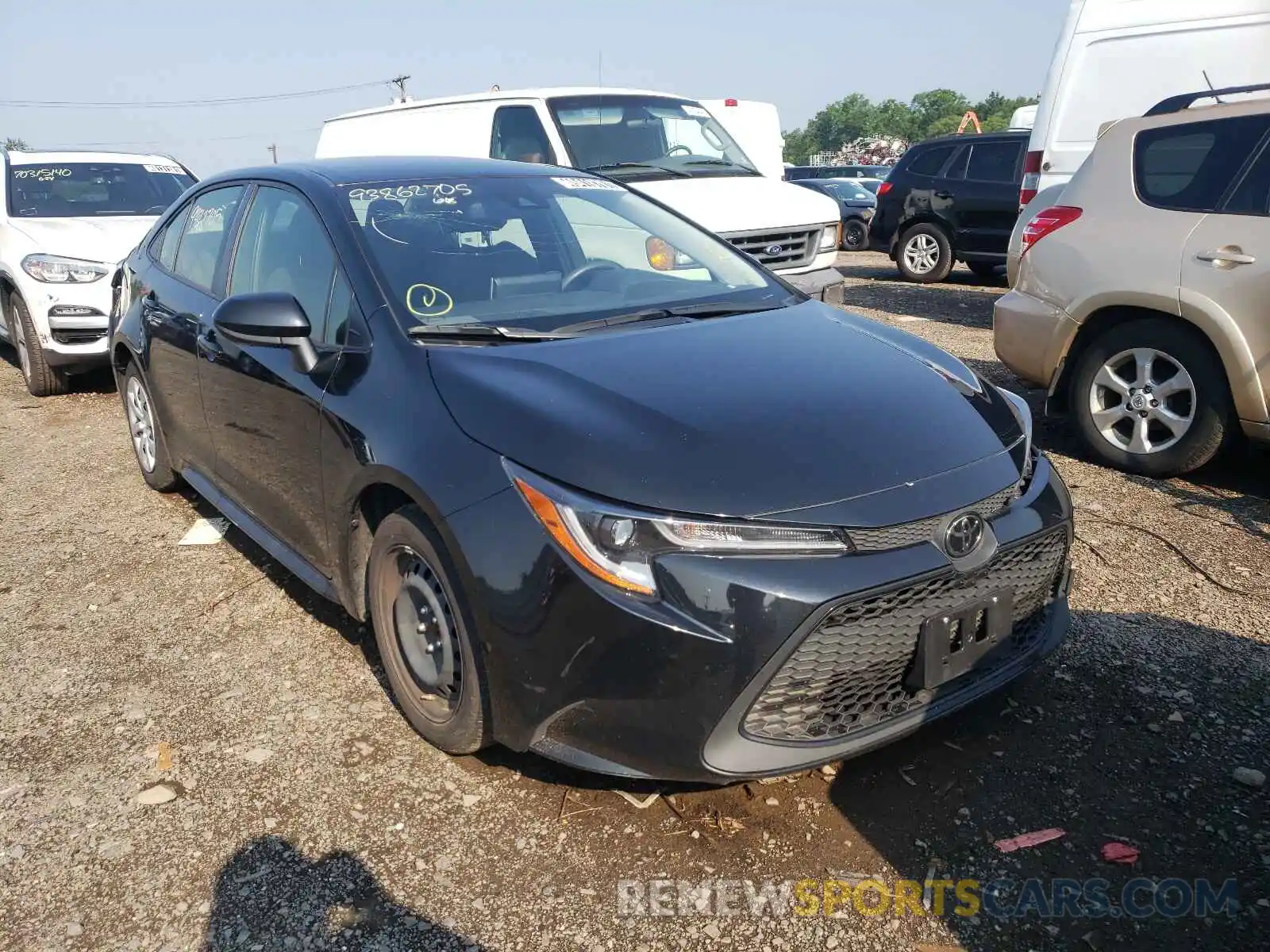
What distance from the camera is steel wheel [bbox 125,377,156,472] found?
191 inches

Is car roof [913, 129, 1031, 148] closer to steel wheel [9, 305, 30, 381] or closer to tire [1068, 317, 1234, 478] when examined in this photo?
tire [1068, 317, 1234, 478]

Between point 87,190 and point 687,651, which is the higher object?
point 687,651

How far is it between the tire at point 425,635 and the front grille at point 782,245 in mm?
4854

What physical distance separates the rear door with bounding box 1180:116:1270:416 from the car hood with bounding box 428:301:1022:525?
2.07 m

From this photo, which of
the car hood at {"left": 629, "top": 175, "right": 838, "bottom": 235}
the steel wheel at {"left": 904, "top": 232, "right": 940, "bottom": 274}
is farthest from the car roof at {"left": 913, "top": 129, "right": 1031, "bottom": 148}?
the car hood at {"left": 629, "top": 175, "right": 838, "bottom": 235}

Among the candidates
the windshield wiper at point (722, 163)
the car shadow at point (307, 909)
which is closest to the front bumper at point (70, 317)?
the windshield wiper at point (722, 163)

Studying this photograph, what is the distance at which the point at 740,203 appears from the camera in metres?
7.30

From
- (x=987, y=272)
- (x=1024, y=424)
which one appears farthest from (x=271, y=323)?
(x=987, y=272)

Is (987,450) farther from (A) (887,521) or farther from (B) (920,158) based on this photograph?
(B) (920,158)

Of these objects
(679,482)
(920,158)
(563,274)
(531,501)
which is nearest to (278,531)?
(563,274)

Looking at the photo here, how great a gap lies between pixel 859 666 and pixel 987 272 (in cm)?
1158

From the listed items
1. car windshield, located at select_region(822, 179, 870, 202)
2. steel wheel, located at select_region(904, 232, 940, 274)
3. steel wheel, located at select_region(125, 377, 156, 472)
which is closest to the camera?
steel wheel, located at select_region(125, 377, 156, 472)

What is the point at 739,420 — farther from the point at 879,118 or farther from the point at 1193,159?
the point at 879,118

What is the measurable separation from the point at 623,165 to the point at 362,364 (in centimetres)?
500
